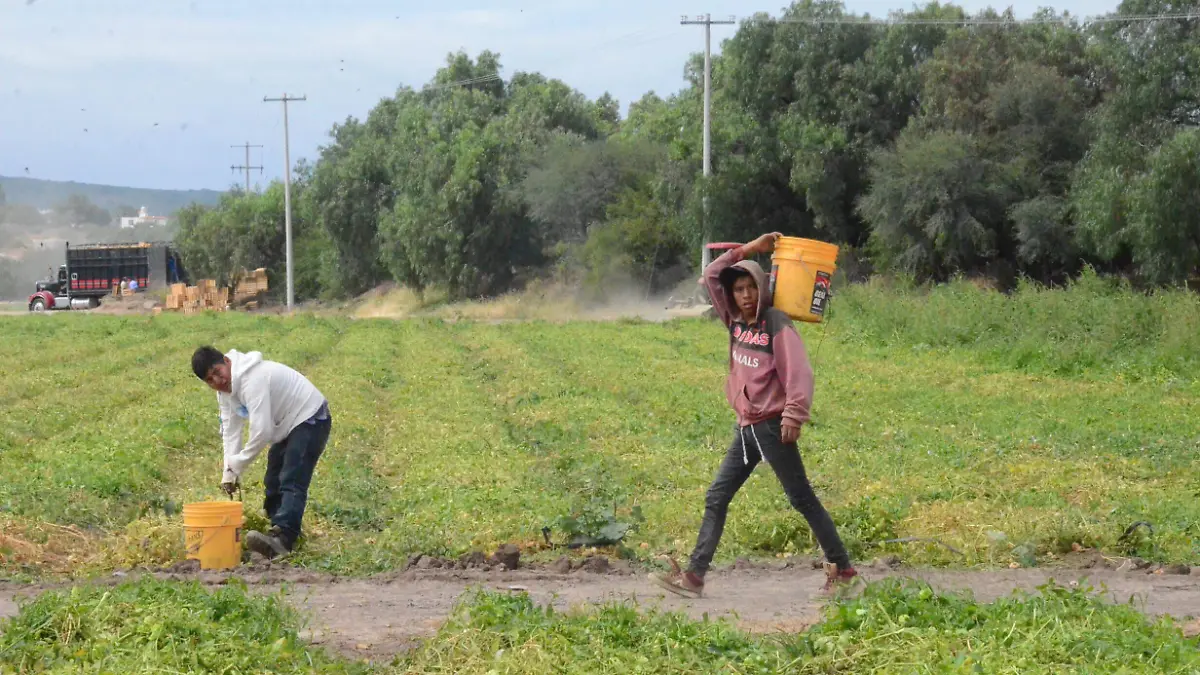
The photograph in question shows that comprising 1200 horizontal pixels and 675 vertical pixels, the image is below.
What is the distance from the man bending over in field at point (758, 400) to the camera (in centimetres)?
748

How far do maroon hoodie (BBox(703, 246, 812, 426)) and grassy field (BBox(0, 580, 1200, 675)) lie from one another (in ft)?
4.96

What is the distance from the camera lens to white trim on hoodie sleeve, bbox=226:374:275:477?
941 cm

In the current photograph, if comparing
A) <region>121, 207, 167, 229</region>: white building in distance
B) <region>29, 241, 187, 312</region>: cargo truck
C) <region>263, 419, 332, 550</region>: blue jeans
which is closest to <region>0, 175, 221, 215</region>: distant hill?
<region>121, 207, 167, 229</region>: white building in distance

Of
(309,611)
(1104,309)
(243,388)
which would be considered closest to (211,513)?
(243,388)

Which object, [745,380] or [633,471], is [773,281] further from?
[633,471]

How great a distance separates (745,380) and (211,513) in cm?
389

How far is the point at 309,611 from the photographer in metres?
7.09

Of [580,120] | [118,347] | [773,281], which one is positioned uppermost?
[580,120]

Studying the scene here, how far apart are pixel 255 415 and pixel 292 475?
1.94ft

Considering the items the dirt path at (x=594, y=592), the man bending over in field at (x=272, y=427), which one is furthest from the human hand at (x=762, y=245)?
the man bending over in field at (x=272, y=427)

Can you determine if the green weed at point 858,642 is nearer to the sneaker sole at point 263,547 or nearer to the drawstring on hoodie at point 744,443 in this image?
the drawstring on hoodie at point 744,443

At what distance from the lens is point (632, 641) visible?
6.05m

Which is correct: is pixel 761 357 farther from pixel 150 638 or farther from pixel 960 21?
pixel 960 21

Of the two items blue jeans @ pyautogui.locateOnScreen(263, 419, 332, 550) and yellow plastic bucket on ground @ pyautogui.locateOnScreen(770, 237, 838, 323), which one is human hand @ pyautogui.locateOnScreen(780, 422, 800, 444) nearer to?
yellow plastic bucket on ground @ pyautogui.locateOnScreen(770, 237, 838, 323)
